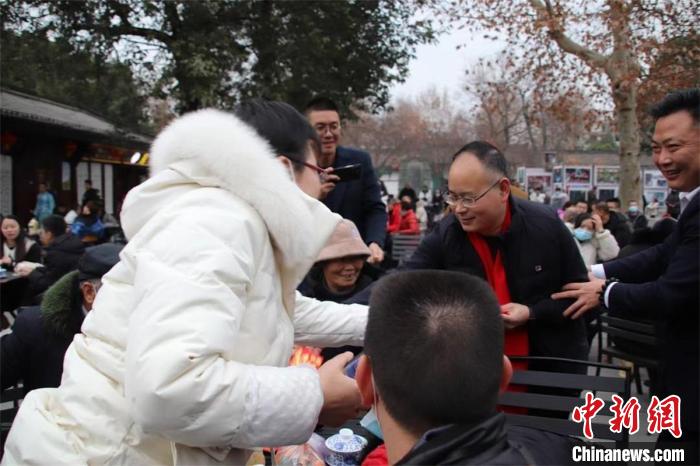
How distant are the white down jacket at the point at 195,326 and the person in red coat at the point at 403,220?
10.4 metres

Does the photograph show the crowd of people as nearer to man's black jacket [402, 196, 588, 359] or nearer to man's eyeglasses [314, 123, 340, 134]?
man's black jacket [402, 196, 588, 359]

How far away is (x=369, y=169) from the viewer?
4.25m

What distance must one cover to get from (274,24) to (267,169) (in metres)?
10.5

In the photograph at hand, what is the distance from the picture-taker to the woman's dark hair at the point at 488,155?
2.60 metres

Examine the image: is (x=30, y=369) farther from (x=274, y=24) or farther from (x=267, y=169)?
(x=274, y=24)

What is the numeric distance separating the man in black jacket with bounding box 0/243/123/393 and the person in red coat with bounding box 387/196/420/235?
925cm

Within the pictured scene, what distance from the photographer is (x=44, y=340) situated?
293 centimetres


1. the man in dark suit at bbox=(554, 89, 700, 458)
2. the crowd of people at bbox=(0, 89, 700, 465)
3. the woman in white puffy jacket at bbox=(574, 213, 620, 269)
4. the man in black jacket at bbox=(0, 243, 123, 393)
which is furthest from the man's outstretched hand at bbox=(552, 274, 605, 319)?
the woman in white puffy jacket at bbox=(574, 213, 620, 269)

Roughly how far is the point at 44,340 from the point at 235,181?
75.1 inches

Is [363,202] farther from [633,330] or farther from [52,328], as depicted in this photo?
[52,328]

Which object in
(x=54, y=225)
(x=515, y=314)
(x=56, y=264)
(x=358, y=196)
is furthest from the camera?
(x=54, y=225)

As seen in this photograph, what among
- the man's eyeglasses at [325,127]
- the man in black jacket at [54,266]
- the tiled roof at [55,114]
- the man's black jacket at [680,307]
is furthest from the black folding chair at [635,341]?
the tiled roof at [55,114]

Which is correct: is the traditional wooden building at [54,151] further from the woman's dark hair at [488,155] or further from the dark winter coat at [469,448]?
the dark winter coat at [469,448]

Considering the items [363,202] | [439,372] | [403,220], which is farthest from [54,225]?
[439,372]
